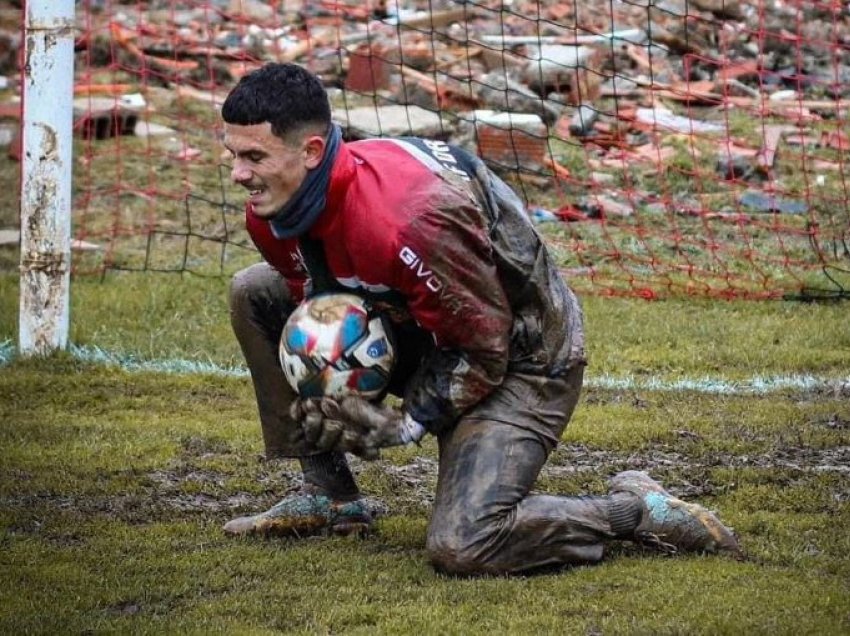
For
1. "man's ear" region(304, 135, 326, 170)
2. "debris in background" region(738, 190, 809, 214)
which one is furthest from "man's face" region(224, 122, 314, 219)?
"debris in background" region(738, 190, 809, 214)

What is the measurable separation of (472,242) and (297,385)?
733mm

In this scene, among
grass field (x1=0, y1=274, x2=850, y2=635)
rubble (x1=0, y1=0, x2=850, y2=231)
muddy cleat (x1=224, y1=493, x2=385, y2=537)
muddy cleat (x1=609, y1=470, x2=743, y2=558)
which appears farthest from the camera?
rubble (x1=0, y1=0, x2=850, y2=231)

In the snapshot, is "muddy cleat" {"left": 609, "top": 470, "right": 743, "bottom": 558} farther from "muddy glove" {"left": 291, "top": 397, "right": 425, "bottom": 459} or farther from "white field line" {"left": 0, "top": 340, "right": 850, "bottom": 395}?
"white field line" {"left": 0, "top": 340, "right": 850, "bottom": 395}

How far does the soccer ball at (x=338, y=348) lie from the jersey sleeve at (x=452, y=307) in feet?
0.46

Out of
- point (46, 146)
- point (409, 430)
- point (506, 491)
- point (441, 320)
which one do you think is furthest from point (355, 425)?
point (46, 146)

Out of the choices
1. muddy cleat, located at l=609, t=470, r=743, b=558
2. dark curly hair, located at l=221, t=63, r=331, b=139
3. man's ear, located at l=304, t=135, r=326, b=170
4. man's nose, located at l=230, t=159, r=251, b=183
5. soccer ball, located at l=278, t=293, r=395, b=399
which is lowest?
muddy cleat, located at l=609, t=470, r=743, b=558

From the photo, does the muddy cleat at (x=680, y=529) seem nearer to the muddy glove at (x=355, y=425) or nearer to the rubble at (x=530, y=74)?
the muddy glove at (x=355, y=425)

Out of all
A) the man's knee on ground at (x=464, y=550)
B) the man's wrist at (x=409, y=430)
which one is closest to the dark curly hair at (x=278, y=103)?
the man's wrist at (x=409, y=430)

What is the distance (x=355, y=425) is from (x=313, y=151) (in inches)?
33.5

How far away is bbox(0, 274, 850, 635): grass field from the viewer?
4.85 m

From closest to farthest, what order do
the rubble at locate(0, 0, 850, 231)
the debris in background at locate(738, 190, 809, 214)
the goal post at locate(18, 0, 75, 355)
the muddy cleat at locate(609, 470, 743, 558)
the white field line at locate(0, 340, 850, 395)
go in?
the muddy cleat at locate(609, 470, 743, 558)
the white field line at locate(0, 340, 850, 395)
the goal post at locate(18, 0, 75, 355)
the debris in background at locate(738, 190, 809, 214)
the rubble at locate(0, 0, 850, 231)

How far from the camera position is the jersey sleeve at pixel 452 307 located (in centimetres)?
504

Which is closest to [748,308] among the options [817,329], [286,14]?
[817,329]

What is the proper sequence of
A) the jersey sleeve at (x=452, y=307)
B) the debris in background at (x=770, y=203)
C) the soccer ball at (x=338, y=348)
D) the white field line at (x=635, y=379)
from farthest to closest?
1. the debris in background at (x=770, y=203)
2. the white field line at (x=635, y=379)
3. the soccer ball at (x=338, y=348)
4. the jersey sleeve at (x=452, y=307)
